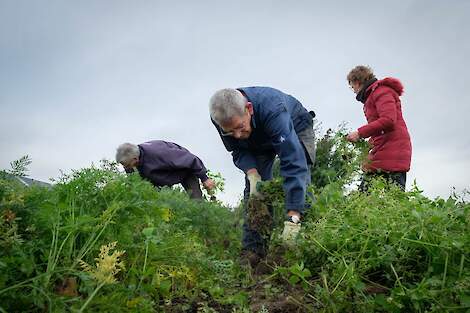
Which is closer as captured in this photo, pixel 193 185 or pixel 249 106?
pixel 249 106

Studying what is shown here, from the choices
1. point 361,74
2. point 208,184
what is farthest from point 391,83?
point 208,184

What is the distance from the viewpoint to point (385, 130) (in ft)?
16.6

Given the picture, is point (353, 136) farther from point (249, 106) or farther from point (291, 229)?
point (291, 229)

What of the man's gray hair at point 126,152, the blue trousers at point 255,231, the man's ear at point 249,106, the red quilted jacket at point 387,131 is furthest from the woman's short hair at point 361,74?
the man's gray hair at point 126,152

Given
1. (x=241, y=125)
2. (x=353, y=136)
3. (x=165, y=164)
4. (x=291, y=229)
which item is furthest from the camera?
(x=165, y=164)

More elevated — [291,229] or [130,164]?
[130,164]

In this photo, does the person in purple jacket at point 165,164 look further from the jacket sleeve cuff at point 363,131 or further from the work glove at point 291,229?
the work glove at point 291,229

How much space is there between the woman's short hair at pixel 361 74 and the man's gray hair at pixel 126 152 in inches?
112

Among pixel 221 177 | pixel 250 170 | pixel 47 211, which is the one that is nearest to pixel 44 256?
pixel 47 211

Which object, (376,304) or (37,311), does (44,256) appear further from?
(376,304)

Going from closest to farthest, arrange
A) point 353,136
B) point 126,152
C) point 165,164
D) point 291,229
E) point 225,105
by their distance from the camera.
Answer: point 291,229 < point 225,105 < point 353,136 < point 126,152 < point 165,164

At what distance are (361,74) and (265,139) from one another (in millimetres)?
1828

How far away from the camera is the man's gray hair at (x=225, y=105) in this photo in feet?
11.7

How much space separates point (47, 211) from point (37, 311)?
18.0 inches
